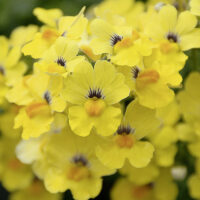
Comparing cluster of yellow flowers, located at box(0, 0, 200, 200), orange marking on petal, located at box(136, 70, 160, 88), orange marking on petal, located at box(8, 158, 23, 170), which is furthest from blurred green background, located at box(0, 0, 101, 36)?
orange marking on petal, located at box(136, 70, 160, 88)

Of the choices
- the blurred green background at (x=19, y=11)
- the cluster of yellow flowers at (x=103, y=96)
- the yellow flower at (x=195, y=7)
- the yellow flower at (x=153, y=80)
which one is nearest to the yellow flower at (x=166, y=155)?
A: the cluster of yellow flowers at (x=103, y=96)

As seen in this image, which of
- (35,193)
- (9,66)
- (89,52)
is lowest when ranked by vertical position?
(35,193)

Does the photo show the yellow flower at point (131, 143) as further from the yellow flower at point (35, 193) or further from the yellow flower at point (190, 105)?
the yellow flower at point (35, 193)

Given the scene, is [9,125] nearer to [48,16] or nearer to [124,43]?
[48,16]

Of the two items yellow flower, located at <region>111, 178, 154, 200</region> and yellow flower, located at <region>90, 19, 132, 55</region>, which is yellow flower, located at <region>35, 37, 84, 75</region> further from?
yellow flower, located at <region>111, 178, 154, 200</region>

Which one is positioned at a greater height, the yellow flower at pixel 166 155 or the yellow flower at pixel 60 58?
the yellow flower at pixel 60 58

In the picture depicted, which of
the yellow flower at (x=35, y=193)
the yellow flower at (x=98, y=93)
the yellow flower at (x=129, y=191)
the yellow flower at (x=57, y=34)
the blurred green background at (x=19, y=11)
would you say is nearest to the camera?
the yellow flower at (x=98, y=93)

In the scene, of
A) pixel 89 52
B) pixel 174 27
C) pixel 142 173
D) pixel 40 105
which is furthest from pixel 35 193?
pixel 174 27
